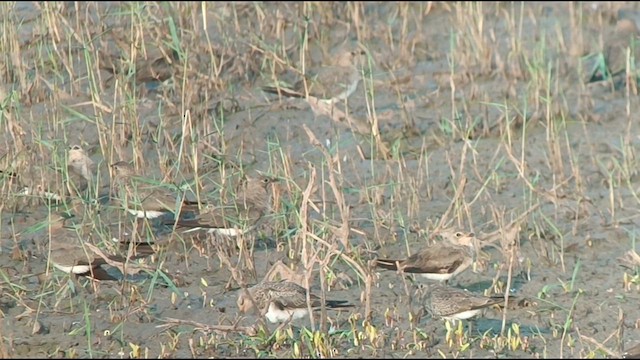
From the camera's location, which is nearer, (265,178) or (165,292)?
(165,292)

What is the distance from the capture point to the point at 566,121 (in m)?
8.95

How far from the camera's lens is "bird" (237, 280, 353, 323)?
6.07 metres

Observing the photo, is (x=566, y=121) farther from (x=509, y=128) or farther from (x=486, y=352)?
(x=486, y=352)

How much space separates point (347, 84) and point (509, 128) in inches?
45.5

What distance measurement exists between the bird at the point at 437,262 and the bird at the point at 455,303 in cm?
36

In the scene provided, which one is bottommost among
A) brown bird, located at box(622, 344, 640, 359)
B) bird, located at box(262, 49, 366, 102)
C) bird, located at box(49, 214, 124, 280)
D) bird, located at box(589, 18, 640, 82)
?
bird, located at box(589, 18, 640, 82)

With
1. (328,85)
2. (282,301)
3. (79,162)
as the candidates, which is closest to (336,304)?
(282,301)

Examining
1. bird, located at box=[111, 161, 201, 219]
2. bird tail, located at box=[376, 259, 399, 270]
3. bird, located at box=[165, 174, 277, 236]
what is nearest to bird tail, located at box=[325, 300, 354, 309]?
bird tail, located at box=[376, 259, 399, 270]

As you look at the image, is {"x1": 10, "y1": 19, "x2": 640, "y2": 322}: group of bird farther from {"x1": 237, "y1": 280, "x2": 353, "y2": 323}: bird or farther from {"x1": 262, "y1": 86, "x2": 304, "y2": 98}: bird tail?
{"x1": 262, "y1": 86, "x2": 304, "y2": 98}: bird tail

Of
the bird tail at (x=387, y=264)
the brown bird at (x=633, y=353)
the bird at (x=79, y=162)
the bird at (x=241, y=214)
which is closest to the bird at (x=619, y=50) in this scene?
the bird at (x=241, y=214)

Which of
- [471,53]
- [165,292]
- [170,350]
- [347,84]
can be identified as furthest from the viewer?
[471,53]

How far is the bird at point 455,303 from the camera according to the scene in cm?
613

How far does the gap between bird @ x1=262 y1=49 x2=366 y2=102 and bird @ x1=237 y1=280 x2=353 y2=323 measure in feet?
8.73

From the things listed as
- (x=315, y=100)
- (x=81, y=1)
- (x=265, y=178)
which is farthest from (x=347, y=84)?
(x=81, y=1)
